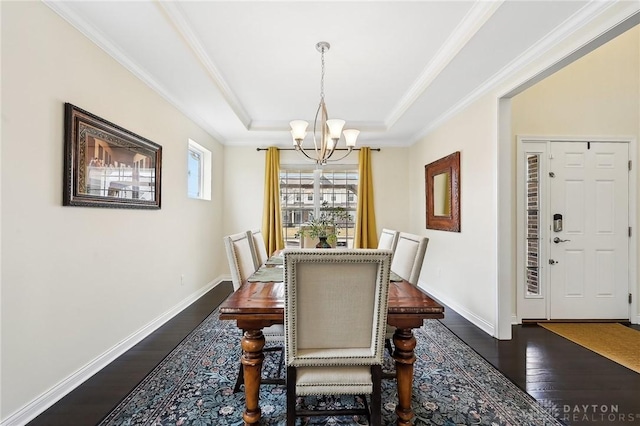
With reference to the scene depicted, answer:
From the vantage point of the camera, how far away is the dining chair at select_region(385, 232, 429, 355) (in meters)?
2.23

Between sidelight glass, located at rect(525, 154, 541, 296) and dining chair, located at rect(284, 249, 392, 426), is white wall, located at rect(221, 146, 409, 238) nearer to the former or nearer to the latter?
sidelight glass, located at rect(525, 154, 541, 296)

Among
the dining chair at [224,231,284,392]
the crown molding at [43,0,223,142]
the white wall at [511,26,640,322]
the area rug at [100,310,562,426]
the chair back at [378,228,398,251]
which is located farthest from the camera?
the white wall at [511,26,640,322]

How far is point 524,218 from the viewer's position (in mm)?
3217

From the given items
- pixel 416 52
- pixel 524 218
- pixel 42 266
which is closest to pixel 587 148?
pixel 524 218

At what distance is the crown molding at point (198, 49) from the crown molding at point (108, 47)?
54cm

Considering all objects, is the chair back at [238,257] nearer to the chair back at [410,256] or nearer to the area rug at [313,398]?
the area rug at [313,398]

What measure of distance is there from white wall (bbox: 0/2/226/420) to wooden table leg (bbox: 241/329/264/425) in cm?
123

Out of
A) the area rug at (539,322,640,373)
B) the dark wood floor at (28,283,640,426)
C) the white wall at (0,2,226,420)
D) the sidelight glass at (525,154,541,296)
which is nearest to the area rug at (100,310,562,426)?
the dark wood floor at (28,283,640,426)

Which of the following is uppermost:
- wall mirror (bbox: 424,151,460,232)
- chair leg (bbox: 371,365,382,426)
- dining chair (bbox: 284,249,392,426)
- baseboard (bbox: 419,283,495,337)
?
wall mirror (bbox: 424,151,460,232)

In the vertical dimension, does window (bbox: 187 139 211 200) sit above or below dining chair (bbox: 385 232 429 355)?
above

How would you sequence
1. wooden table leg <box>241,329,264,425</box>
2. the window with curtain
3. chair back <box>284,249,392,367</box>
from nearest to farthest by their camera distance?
chair back <box>284,249,392,367</box>
wooden table leg <box>241,329,264,425</box>
the window with curtain

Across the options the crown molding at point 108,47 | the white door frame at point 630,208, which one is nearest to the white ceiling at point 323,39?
the crown molding at point 108,47

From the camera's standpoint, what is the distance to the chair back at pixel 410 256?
2.24m

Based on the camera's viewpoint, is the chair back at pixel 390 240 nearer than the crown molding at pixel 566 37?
No
